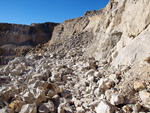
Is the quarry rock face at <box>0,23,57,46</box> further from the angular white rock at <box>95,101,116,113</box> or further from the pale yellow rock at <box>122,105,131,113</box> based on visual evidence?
the pale yellow rock at <box>122,105,131,113</box>

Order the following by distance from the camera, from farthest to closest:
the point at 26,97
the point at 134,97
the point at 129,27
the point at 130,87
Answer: the point at 129,27 → the point at 26,97 → the point at 130,87 → the point at 134,97

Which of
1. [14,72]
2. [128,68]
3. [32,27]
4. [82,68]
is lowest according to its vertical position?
[128,68]

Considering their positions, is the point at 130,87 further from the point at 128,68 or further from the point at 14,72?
the point at 14,72

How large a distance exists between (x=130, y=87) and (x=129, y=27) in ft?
7.90

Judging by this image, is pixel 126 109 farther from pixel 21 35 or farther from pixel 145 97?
pixel 21 35

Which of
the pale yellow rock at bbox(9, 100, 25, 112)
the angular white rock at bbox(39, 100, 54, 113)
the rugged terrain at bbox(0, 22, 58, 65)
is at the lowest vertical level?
the angular white rock at bbox(39, 100, 54, 113)

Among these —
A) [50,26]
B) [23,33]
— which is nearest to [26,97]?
[23,33]

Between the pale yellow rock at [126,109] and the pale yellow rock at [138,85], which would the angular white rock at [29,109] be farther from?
the pale yellow rock at [138,85]

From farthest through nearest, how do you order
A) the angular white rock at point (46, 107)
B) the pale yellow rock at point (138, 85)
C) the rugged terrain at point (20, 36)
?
the rugged terrain at point (20, 36) < the angular white rock at point (46, 107) < the pale yellow rock at point (138, 85)

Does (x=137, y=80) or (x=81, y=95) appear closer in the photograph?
(x=137, y=80)

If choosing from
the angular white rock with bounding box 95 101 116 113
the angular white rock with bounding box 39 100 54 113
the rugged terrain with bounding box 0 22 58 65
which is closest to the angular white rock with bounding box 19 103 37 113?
the angular white rock with bounding box 39 100 54 113

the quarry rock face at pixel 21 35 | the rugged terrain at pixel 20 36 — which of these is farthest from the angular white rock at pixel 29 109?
the quarry rock face at pixel 21 35

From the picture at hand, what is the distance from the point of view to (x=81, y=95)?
2.95m

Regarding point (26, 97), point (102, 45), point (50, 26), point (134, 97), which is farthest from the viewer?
point (50, 26)
